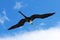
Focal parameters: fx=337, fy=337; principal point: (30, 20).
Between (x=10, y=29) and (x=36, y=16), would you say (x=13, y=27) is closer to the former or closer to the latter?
(x=10, y=29)

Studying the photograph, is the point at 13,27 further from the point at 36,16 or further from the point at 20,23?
the point at 36,16

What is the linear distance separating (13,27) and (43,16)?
6.69 metres

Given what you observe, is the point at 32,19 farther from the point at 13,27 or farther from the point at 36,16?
the point at 13,27

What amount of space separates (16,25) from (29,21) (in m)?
4.65

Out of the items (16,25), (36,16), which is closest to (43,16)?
(36,16)

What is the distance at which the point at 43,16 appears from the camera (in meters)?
63.7

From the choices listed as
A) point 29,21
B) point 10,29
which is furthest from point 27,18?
point 10,29

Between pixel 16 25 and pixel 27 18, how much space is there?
446cm

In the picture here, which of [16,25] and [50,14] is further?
[16,25]

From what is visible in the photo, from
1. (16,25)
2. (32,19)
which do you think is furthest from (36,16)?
(16,25)

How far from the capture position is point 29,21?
63094mm

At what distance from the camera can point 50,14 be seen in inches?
2446

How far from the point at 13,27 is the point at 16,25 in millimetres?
926

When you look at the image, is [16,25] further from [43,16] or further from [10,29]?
[43,16]
